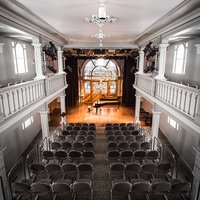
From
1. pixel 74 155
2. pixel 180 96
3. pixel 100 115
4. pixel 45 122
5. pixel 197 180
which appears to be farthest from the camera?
pixel 100 115

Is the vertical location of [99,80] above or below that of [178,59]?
below

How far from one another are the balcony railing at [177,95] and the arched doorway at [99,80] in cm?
1185

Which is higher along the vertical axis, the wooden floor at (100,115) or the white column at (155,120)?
the white column at (155,120)

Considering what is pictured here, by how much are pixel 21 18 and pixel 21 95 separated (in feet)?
9.50

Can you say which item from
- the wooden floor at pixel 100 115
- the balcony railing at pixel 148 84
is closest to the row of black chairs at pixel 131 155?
the balcony railing at pixel 148 84

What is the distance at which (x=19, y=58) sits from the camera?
460 inches

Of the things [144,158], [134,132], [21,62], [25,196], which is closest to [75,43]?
[21,62]

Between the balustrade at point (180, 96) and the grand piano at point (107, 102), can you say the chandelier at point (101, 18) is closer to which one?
the balustrade at point (180, 96)

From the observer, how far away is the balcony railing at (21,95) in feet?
19.7

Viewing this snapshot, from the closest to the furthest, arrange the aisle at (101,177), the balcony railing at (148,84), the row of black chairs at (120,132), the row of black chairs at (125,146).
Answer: the aisle at (101,177) → the row of black chairs at (125,146) → the balcony railing at (148,84) → the row of black chairs at (120,132)

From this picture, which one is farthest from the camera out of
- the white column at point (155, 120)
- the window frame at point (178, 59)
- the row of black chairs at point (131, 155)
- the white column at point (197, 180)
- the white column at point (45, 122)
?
the window frame at point (178, 59)

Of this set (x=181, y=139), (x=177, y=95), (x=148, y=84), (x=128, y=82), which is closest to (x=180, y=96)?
(x=177, y=95)

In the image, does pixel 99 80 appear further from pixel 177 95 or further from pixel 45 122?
pixel 177 95

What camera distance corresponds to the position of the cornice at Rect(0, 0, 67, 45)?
556 cm
